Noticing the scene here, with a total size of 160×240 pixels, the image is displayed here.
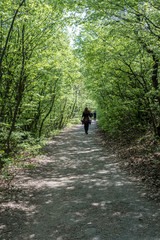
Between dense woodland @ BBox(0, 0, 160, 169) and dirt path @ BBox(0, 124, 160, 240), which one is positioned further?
dense woodland @ BBox(0, 0, 160, 169)

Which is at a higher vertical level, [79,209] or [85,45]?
[85,45]

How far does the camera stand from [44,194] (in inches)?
237

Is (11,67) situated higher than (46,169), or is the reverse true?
(11,67)

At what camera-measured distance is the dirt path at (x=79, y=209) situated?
12.5ft

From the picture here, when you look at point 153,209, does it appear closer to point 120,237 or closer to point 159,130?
point 120,237

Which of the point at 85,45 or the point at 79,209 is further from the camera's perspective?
the point at 85,45

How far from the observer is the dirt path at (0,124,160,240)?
380 centimetres

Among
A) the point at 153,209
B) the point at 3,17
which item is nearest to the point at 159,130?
the point at 153,209

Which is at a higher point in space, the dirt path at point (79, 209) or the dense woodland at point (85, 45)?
the dense woodland at point (85, 45)

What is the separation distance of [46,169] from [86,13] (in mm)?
6668

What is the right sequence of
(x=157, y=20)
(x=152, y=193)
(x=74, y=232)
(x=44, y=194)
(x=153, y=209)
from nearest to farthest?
1. (x=74, y=232)
2. (x=153, y=209)
3. (x=152, y=193)
4. (x=44, y=194)
5. (x=157, y=20)

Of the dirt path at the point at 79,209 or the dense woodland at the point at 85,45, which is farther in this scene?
the dense woodland at the point at 85,45

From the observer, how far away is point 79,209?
4805 millimetres

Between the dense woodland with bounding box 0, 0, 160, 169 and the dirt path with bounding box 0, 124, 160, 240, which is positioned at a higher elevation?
the dense woodland with bounding box 0, 0, 160, 169
